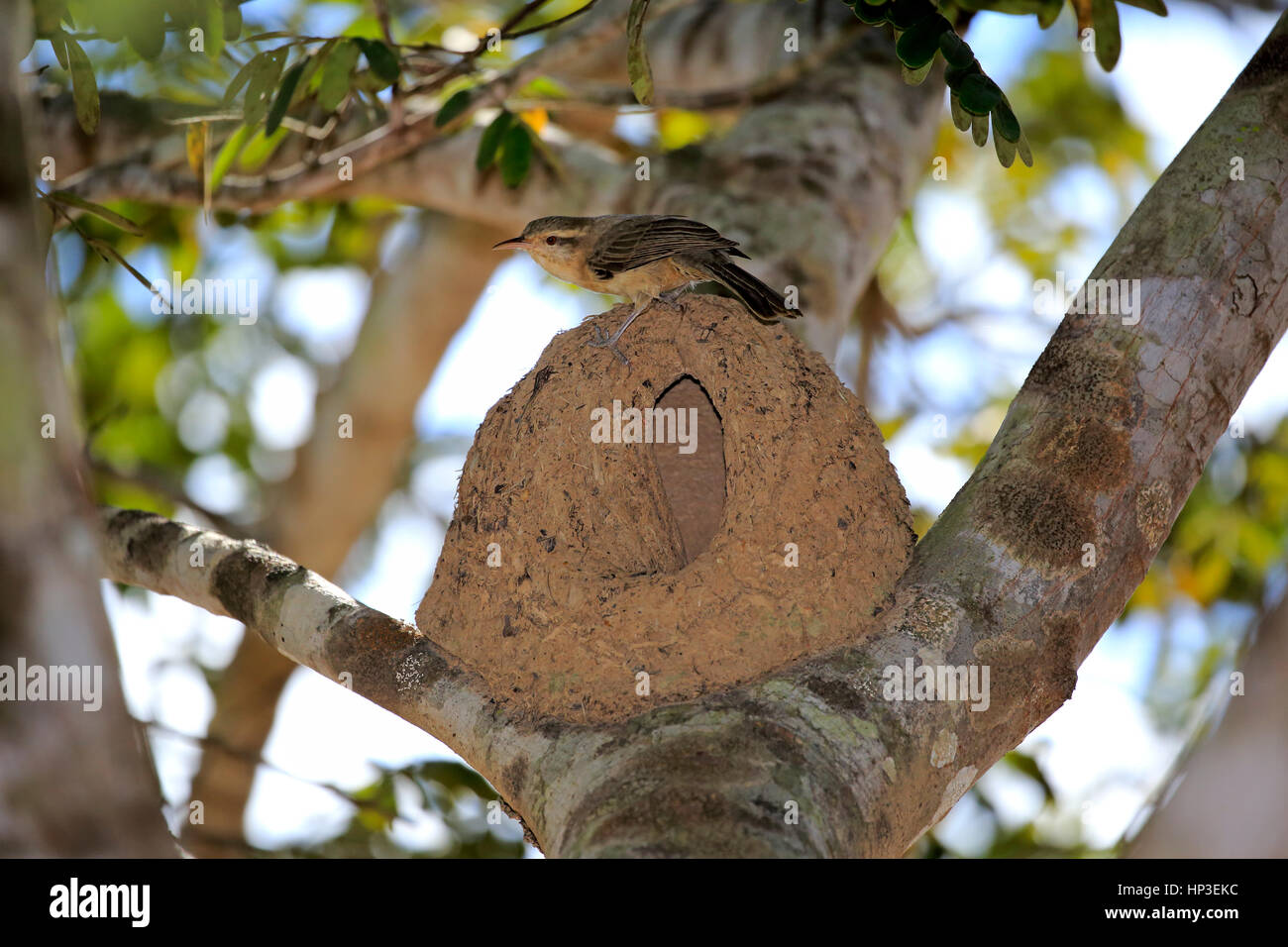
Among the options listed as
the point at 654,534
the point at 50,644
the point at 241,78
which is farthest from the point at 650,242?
the point at 50,644

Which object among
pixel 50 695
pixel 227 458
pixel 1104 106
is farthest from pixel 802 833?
pixel 1104 106

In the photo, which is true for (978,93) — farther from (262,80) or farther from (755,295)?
(262,80)

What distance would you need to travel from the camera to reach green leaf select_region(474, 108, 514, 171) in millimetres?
5383

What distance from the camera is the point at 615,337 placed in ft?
14.5

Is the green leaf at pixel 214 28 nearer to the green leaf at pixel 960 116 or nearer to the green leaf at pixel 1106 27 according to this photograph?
the green leaf at pixel 960 116

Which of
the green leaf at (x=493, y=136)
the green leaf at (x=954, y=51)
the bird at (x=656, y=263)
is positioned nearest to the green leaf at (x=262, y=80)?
the green leaf at (x=493, y=136)

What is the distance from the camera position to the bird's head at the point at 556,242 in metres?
4.87

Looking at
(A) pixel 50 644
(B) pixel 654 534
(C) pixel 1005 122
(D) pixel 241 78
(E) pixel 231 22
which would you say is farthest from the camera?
(D) pixel 241 78

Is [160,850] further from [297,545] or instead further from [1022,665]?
[297,545]

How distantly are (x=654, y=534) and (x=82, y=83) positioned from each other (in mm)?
2560

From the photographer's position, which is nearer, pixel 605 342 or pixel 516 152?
pixel 605 342

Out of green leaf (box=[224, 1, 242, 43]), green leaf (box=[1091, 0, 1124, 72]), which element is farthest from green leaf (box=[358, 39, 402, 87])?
green leaf (box=[1091, 0, 1124, 72])

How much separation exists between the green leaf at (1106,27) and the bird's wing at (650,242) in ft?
5.75

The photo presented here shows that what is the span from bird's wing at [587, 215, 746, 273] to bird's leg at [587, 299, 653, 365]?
0.15m
